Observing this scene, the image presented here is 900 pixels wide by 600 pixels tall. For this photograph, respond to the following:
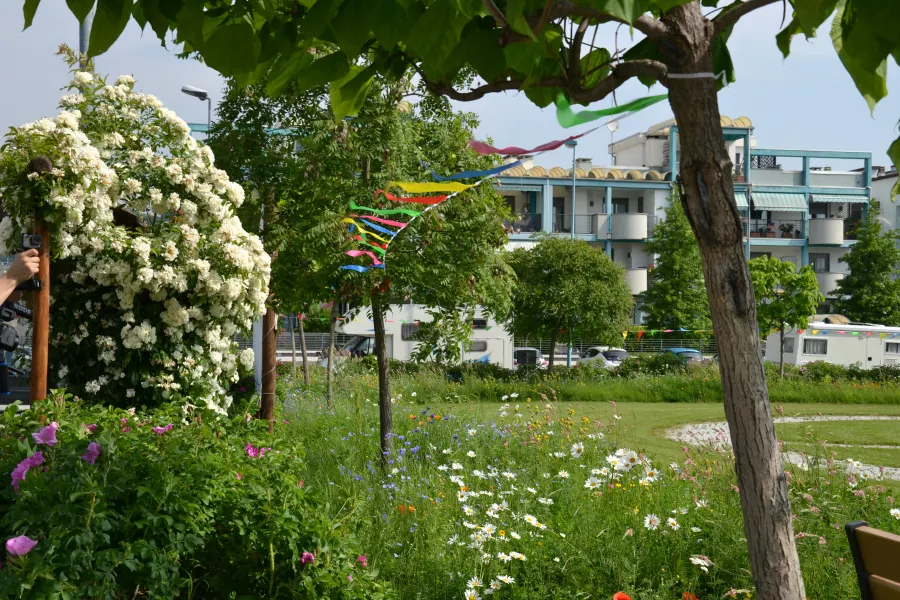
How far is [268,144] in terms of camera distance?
335 inches

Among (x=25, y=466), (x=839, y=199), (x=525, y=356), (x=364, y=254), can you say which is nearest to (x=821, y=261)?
(x=839, y=199)

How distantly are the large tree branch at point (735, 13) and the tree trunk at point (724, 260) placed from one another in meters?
0.06

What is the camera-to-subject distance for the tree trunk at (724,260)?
2.16 metres

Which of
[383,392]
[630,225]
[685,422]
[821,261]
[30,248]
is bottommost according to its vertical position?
[685,422]

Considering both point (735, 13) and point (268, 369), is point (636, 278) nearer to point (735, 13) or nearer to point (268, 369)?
point (268, 369)

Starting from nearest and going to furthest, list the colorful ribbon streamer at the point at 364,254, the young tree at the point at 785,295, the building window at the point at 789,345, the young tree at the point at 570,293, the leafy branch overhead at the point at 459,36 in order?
the leafy branch overhead at the point at 459,36 → the colorful ribbon streamer at the point at 364,254 → the young tree at the point at 785,295 → the young tree at the point at 570,293 → the building window at the point at 789,345

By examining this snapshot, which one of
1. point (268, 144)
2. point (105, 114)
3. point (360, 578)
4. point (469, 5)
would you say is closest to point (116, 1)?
point (469, 5)

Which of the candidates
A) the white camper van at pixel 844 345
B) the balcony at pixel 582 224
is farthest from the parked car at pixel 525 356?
the balcony at pixel 582 224

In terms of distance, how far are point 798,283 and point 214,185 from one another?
2211 centimetres

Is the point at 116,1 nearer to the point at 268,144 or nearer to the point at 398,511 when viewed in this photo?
the point at 398,511

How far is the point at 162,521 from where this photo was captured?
114 inches

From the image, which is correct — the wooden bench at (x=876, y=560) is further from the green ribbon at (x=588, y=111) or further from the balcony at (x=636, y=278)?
the balcony at (x=636, y=278)

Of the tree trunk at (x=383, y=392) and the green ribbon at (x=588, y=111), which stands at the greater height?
the green ribbon at (x=588, y=111)

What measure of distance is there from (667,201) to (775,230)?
852 cm
